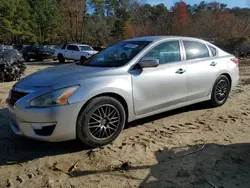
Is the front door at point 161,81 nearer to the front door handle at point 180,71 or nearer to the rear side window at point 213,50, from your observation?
the front door handle at point 180,71

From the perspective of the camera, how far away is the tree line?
1393 inches

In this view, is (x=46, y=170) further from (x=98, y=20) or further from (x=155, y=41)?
(x=98, y=20)

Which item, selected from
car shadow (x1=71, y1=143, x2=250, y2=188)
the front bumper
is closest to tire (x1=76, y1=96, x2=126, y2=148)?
the front bumper

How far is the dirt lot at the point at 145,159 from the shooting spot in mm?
3188

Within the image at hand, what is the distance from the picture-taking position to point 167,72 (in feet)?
15.6

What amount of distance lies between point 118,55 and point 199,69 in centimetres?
157

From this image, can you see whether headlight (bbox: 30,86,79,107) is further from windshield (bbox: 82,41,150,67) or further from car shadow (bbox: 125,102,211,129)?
car shadow (bbox: 125,102,211,129)

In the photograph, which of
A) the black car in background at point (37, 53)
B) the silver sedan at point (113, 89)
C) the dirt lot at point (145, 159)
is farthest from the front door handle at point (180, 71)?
the black car in background at point (37, 53)

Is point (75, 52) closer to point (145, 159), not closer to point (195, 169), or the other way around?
point (145, 159)

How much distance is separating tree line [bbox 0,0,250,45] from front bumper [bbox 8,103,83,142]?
3094 cm

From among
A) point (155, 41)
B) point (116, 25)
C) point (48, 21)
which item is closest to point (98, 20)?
point (116, 25)

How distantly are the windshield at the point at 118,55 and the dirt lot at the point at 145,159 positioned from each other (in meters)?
1.15

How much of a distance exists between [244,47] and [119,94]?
66.6 feet

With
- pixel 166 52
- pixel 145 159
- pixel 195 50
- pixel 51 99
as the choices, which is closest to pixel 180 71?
pixel 166 52
